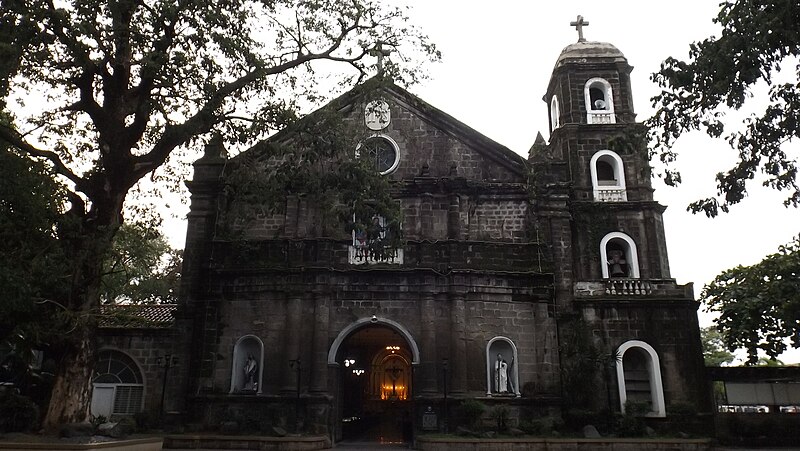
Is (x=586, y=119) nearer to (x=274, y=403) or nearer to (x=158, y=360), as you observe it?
(x=274, y=403)

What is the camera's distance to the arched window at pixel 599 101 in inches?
757

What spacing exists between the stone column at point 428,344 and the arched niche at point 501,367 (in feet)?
4.85

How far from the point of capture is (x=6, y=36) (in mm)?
9789

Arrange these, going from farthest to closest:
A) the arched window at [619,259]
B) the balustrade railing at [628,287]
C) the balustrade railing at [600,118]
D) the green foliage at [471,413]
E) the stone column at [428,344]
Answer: the balustrade railing at [600,118], the arched window at [619,259], the balustrade railing at [628,287], the stone column at [428,344], the green foliage at [471,413]

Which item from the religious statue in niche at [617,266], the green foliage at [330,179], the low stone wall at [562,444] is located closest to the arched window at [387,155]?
the green foliage at [330,179]

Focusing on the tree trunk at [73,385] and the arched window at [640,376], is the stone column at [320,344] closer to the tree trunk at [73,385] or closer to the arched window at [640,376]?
the tree trunk at [73,385]

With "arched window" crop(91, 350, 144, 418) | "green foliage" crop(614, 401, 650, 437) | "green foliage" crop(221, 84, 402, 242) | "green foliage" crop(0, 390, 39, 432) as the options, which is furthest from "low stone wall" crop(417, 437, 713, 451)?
"green foliage" crop(0, 390, 39, 432)

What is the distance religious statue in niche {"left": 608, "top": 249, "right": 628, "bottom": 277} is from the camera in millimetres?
17844

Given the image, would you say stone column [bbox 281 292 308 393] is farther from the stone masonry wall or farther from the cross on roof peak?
the cross on roof peak

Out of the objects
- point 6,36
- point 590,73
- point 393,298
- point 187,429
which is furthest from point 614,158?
point 6,36

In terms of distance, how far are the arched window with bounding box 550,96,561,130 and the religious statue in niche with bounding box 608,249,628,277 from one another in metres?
4.84

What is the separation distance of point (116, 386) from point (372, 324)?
24.3ft

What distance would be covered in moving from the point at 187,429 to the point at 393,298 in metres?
6.25

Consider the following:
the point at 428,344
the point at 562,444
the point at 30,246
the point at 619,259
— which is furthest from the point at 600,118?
the point at 30,246
